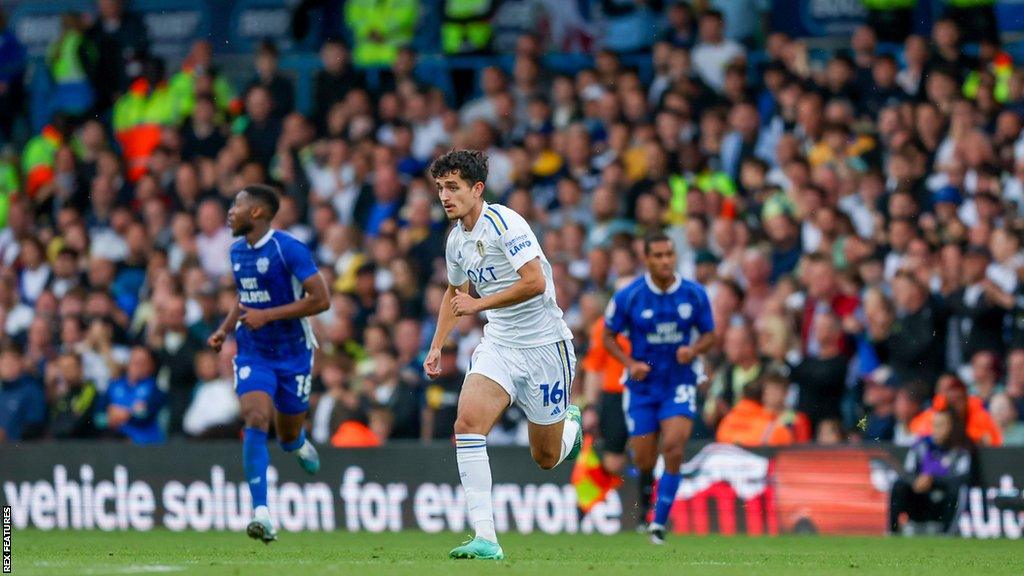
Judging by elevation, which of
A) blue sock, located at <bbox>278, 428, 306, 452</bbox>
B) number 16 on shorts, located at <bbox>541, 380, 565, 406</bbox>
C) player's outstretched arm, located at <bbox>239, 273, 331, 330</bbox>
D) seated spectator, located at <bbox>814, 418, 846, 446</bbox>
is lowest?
seated spectator, located at <bbox>814, 418, 846, 446</bbox>

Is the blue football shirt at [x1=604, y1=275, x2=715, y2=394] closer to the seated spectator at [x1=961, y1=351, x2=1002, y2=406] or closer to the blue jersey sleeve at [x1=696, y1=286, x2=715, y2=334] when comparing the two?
the blue jersey sleeve at [x1=696, y1=286, x2=715, y2=334]

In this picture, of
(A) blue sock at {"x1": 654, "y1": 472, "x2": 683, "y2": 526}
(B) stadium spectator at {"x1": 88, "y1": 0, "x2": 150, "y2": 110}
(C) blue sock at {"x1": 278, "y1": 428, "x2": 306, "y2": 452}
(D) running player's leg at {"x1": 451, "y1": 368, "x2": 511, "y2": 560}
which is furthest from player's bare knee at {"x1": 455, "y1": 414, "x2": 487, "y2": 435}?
(B) stadium spectator at {"x1": 88, "y1": 0, "x2": 150, "y2": 110}

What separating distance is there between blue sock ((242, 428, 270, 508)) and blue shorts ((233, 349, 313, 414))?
15.5 inches

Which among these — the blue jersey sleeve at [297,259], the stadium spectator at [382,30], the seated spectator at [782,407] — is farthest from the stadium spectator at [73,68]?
the blue jersey sleeve at [297,259]

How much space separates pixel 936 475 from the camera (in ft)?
51.7

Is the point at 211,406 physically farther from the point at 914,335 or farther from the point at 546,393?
the point at 546,393

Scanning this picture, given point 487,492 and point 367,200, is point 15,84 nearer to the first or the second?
point 367,200

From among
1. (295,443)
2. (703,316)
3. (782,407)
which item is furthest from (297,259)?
(782,407)

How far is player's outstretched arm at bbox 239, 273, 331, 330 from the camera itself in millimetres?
13180

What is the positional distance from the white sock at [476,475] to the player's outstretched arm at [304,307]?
250cm

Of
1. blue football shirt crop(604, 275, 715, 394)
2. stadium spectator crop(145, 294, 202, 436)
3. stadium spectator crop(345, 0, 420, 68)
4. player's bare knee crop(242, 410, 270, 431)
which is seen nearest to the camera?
player's bare knee crop(242, 410, 270, 431)

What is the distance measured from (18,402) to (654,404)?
8038 millimetres

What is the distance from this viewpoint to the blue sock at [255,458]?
42.0 ft

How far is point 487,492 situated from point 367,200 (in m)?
10.1
